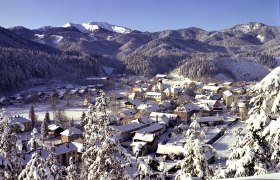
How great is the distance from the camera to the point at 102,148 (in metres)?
9.20

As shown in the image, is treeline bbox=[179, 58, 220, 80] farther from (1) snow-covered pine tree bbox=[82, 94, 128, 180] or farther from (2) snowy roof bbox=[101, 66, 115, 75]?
(1) snow-covered pine tree bbox=[82, 94, 128, 180]

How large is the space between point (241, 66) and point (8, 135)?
118687 millimetres

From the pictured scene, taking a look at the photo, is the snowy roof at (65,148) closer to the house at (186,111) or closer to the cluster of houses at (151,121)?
the cluster of houses at (151,121)

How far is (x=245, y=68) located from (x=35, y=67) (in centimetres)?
6691

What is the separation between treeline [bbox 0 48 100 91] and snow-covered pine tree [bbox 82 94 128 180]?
69190 mm

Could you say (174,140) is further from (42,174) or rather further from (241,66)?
(241,66)

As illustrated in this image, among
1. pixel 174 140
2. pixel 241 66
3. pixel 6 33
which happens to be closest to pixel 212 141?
pixel 174 140

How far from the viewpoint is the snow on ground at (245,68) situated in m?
111

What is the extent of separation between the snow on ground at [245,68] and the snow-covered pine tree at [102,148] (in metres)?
102

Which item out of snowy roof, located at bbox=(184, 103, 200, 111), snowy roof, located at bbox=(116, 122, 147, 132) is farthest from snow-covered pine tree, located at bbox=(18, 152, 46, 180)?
snowy roof, located at bbox=(184, 103, 200, 111)

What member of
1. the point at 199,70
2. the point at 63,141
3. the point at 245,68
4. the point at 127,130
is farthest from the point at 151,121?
the point at 245,68

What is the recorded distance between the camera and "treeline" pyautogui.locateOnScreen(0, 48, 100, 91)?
79000 millimetres

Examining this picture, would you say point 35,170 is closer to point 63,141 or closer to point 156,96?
point 63,141

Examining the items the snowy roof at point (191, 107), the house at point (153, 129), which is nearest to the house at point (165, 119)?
the house at point (153, 129)
